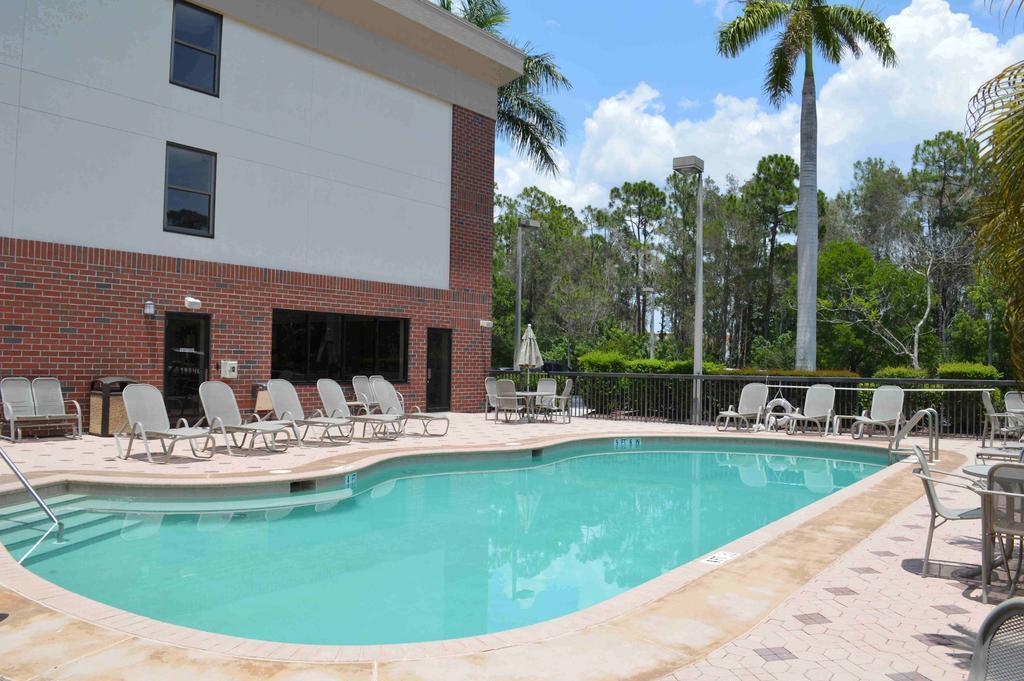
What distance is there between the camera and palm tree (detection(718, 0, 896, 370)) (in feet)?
63.4

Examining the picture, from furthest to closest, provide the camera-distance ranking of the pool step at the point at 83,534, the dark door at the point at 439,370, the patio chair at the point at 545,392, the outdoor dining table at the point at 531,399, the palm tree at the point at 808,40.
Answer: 1. the palm tree at the point at 808,40
2. the dark door at the point at 439,370
3. the patio chair at the point at 545,392
4. the outdoor dining table at the point at 531,399
5. the pool step at the point at 83,534

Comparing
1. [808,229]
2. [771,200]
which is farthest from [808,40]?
[771,200]

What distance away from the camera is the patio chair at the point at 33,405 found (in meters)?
10.2

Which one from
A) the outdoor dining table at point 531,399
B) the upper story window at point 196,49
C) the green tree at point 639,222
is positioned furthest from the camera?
the green tree at point 639,222

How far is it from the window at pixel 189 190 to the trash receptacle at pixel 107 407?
286 centimetres

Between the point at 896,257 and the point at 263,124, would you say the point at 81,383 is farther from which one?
the point at 896,257

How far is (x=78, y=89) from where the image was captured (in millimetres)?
11273

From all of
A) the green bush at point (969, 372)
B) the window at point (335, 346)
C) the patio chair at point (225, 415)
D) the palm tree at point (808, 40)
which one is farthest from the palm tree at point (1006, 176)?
the palm tree at point (808, 40)

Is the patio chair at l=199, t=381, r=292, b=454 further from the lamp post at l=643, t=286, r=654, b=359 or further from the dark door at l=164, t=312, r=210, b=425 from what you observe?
the lamp post at l=643, t=286, r=654, b=359

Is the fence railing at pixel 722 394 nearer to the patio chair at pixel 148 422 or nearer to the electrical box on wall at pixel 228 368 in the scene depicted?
the electrical box on wall at pixel 228 368

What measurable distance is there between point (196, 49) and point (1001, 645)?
559 inches

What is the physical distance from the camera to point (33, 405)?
10.4 metres

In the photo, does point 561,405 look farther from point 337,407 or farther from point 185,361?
point 185,361

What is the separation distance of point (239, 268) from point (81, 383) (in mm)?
3301
